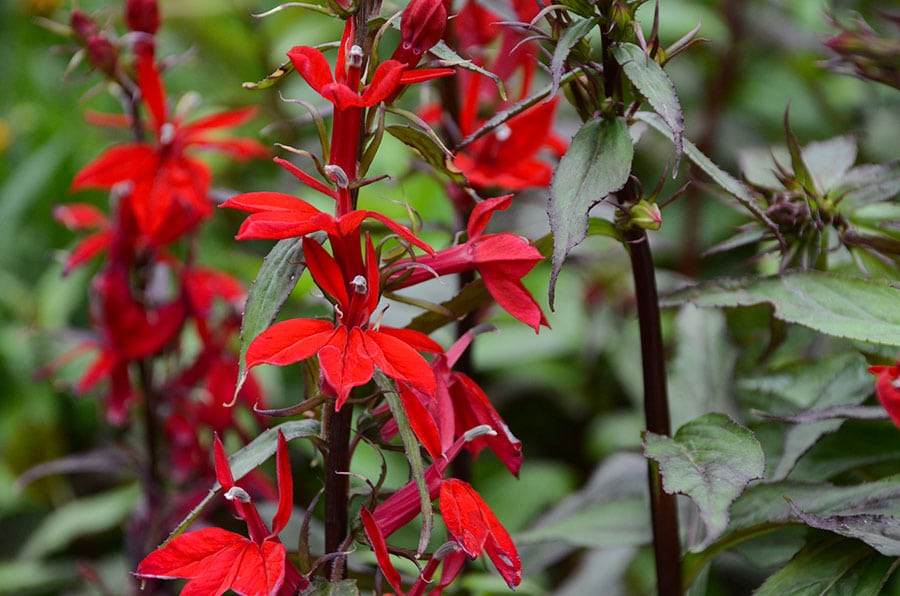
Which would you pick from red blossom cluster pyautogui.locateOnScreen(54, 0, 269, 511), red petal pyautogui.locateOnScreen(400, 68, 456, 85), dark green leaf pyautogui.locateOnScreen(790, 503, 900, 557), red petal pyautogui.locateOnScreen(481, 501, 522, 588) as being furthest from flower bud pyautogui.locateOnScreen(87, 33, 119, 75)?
dark green leaf pyautogui.locateOnScreen(790, 503, 900, 557)

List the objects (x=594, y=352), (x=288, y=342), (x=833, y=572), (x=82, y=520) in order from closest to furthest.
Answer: (x=288, y=342) → (x=833, y=572) → (x=82, y=520) → (x=594, y=352)

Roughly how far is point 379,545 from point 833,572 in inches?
11.2

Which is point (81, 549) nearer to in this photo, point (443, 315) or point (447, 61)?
point (443, 315)

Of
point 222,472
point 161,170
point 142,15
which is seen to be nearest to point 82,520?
point 161,170

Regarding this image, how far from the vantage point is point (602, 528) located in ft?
2.51

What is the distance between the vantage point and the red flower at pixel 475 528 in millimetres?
461

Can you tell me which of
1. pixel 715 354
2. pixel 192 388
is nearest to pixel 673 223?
pixel 715 354

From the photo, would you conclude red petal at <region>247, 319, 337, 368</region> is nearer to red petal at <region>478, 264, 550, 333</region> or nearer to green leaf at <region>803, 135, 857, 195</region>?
red petal at <region>478, 264, 550, 333</region>

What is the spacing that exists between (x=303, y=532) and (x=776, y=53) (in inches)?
57.5

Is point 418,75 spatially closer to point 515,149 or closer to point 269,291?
point 269,291

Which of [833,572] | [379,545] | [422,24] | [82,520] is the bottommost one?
[82,520]

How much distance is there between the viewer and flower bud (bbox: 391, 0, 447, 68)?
1.56 feet

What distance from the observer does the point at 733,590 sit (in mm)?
1085

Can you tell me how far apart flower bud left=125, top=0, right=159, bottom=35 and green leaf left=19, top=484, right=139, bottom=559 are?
→ 582 mm
